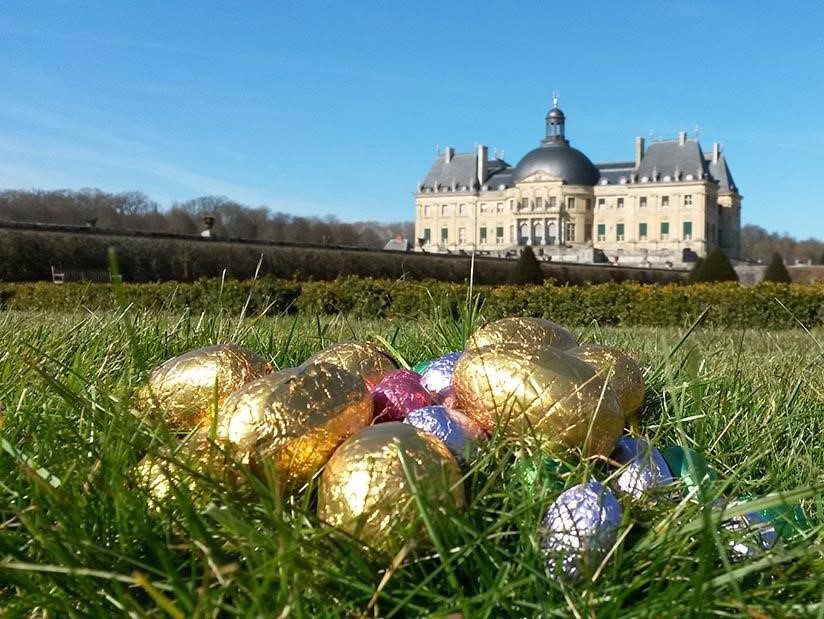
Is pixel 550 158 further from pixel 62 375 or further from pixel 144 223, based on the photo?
pixel 62 375

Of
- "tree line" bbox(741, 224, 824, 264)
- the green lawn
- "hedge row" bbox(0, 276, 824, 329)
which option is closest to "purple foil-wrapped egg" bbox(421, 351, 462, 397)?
the green lawn

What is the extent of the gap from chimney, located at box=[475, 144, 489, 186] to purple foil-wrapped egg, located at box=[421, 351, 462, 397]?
6658 cm

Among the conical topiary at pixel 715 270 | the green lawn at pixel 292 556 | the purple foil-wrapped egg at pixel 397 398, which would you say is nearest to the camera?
the green lawn at pixel 292 556

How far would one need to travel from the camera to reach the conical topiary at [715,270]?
19.9 m

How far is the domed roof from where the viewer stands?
6284 cm

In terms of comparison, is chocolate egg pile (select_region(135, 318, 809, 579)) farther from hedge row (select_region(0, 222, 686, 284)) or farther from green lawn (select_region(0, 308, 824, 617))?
hedge row (select_region(0, 222, 686, 284))

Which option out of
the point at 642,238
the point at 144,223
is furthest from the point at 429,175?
the point at 144,223

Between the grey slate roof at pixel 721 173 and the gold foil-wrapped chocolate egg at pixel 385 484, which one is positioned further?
the grey slate roof at pixel 721 173

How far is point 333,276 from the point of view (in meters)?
20.0

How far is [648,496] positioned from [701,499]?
0.19 metres

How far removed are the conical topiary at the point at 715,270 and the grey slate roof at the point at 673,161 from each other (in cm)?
4211

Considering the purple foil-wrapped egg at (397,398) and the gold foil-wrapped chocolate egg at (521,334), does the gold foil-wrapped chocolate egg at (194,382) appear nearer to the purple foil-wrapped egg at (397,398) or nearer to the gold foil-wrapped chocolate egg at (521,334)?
the purple foil-wrapped egg at (397,398)

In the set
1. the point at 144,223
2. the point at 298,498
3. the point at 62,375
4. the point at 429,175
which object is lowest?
the point at 298,498

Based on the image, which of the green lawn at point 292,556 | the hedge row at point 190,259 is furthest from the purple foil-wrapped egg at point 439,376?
the hedge row at point 190,259
